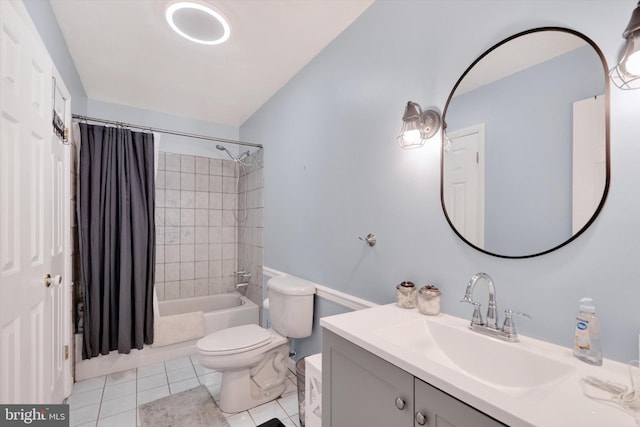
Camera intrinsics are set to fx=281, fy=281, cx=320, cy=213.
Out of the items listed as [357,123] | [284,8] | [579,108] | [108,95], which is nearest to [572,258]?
[579,108]

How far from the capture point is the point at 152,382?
2193 mm

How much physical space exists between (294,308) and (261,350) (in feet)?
1.11

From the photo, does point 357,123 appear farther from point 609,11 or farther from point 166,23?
point 166,23

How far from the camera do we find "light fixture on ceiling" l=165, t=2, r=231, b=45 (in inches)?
62.7

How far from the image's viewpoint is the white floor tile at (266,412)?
1.76m

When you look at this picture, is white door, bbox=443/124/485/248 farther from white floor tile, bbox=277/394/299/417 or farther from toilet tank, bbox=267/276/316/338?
white floor tile, bbox=277/394/299/417

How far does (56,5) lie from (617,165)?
8.85 ft

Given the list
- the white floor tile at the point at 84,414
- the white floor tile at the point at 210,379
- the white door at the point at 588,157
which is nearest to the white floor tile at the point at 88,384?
the white floor tile at the point at 84,414

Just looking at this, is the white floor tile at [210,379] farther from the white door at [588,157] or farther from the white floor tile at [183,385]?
the white door at [588,157]

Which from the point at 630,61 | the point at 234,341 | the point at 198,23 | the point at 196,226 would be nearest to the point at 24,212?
the point at 234,341

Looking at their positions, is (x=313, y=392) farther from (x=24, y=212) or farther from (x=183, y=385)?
(x=24, y=212)

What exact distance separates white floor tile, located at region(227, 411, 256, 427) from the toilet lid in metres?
0.42

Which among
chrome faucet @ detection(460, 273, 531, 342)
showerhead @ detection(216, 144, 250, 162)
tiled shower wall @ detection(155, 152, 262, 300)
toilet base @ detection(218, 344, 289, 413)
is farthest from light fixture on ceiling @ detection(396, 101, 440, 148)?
showerhead @ detection(216, 144, 250, 162)

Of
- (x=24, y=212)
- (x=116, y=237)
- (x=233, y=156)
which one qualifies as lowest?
(x=116, y=237)
